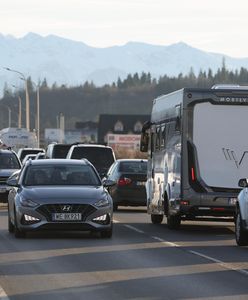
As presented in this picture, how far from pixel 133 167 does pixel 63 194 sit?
41.4ft

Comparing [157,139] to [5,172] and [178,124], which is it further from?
[5,172]

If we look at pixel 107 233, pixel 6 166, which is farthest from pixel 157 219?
pixel 6 166

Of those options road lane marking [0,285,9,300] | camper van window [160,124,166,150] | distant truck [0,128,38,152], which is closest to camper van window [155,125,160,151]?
camper van window [160,124,166,150]

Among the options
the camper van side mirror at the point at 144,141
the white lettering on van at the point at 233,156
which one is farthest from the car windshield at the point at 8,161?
the white lettering on van at the point at 233,156

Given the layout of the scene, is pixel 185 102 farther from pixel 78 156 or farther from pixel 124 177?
pixel 78 156

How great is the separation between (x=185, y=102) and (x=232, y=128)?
1.12 metres

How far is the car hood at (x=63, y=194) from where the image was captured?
20.6m

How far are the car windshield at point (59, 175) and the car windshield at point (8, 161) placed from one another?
47.1ft

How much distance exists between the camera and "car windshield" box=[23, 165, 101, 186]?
71.4 feet

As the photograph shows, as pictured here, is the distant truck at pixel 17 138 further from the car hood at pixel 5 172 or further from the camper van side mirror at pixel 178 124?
the camper van side mirror at pixel 178 124

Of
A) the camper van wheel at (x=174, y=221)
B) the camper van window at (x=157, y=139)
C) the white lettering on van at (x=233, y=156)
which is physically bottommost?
the camper van wheel at (x=174, y=221)

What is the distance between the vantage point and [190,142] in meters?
22.5

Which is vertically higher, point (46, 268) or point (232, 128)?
point (232, 128)

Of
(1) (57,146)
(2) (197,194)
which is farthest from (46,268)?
(1) (57,146)
